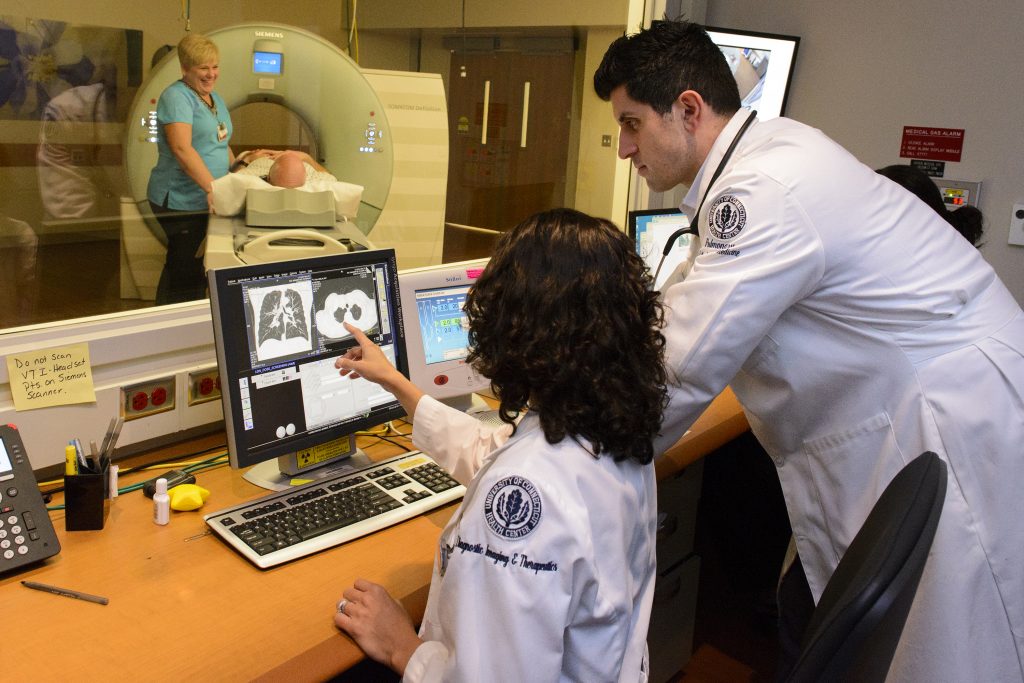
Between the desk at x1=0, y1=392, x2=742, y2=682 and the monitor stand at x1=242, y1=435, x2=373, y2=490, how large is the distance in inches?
2.9

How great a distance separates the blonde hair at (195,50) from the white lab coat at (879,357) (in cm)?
154

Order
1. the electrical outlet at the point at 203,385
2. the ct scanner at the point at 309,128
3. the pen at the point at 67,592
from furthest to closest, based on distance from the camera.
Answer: the ct scanner at the point at 309,128, the electrical outlet at the point at 203,385, the pen at the point at 67,592

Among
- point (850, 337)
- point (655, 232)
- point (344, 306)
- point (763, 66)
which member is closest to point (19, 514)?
point (344, 306)

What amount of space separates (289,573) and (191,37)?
63.9 inches

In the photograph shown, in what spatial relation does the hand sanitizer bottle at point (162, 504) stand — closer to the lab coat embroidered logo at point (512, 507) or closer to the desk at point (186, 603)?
the desk at point (186, 603)

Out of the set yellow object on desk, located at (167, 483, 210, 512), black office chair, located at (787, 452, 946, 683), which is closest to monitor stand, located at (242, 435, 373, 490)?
yellow object on desk, located at (167, 483, 210, 512)

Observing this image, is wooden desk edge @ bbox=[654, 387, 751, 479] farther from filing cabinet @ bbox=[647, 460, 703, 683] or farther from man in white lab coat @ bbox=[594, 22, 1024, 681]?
man in white lab coat @ bbox=[594, 22, 1024, 681]

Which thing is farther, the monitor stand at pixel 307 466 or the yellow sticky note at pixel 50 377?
the monitor stand at pixel 307 466

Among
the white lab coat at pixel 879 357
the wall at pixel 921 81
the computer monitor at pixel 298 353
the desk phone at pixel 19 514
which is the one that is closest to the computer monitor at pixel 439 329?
the computer monitor at pixel 298 353

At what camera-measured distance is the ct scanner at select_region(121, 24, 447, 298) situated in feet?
7.25

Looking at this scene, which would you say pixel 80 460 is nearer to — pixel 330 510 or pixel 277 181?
pixel 330 510

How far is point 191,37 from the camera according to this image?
2.28 meters

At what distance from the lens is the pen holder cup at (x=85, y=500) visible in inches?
51.9

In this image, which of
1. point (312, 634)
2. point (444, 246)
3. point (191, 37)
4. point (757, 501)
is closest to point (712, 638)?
point (757, 501)
